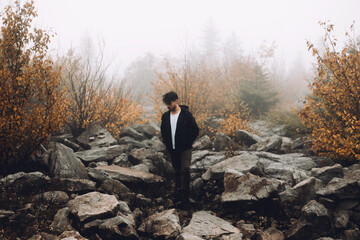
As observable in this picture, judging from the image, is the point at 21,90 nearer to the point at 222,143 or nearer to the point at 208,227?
the point at 208,227

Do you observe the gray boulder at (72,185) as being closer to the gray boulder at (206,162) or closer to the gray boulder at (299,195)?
the gray boulder at (206,162)

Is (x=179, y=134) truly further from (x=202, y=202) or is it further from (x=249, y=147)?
(x=249, y=147)

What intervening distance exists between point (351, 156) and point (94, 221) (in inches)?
177

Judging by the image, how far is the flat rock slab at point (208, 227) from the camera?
3.23 m

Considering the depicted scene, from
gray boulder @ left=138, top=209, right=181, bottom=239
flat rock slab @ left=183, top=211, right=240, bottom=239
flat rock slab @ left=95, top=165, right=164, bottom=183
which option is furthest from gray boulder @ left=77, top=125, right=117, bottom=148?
flat rock slab @ left=183, top=211, right=240, bottom=239

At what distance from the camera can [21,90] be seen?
416 centimetres

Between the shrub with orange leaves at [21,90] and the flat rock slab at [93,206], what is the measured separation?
1.50 meters

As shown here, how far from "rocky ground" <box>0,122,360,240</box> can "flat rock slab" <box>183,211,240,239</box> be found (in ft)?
0.04

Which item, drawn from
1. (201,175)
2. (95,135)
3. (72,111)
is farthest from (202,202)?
(72,111)

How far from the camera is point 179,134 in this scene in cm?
402

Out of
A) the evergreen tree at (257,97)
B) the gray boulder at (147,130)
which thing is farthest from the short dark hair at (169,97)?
the evergreen tree at (257,97)

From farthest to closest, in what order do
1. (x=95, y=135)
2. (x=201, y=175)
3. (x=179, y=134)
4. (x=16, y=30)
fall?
(x=95, y=135), (x=201, y=175), (x=16, y=30), (x=179, y=134)

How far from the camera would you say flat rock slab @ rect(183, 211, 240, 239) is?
10.6 feet

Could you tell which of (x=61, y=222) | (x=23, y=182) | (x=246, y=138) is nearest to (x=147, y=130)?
(x=246, y=138)
